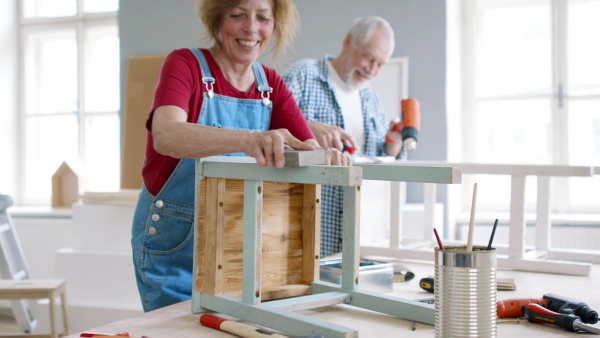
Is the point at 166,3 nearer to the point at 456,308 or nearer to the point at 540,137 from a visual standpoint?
the point at 540,137

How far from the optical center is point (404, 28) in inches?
147

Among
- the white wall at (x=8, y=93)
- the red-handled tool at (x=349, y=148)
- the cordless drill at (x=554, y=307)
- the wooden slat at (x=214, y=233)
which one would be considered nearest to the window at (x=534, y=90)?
the red-handled tool at (x=349, y=148)

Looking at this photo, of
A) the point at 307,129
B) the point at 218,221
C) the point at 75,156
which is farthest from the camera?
the point at 75,156

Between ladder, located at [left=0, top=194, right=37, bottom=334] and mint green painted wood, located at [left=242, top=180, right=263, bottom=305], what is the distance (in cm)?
324

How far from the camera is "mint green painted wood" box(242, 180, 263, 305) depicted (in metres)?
1.02

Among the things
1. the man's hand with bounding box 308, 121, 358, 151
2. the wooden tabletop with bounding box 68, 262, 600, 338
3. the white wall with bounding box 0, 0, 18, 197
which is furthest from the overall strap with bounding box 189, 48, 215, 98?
the white wall with bounding box 0, 0, 18, 197

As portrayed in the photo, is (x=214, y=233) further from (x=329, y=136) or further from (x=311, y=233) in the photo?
(x=329, y=136)

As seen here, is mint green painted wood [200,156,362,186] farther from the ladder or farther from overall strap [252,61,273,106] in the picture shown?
the ladder

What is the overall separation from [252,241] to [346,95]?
1449 millimetres

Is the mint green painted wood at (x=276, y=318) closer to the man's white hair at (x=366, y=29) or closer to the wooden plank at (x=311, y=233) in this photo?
the wooden plank at (x=311, y=233)

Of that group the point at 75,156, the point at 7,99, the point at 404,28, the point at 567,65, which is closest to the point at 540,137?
the point at 567,65

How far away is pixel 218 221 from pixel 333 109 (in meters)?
1.28

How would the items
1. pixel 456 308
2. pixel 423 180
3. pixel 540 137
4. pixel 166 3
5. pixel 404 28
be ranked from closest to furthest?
1. pixel 456 308
2. pixel 423 180
3. pixel 404 28
4. pixel 540 137
5. pixel 166 3

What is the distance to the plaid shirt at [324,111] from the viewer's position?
2.20 meters
